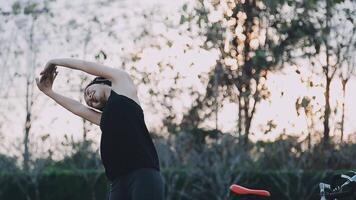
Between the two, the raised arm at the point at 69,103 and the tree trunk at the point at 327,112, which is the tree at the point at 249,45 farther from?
the raised arm at the point at 69,103

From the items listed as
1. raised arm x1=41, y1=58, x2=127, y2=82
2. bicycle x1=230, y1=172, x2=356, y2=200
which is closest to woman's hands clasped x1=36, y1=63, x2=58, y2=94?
raised arm x1=41, y1=58, x2=127, y2=82

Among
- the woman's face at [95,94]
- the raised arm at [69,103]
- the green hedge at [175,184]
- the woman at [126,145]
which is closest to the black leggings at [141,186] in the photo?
the woman at [126,145]

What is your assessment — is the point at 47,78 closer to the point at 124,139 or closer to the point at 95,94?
the point at 95,94

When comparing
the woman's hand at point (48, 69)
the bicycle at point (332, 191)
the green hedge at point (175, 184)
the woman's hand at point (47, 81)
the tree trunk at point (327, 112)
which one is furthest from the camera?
the tree trunk at point (327, 112)

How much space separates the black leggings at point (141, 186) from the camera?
3.13 m

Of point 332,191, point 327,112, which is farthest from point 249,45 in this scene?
point 332,191

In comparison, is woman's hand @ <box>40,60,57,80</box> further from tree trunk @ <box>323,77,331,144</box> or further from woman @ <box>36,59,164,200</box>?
tree trunk @ <box>323,77,331,144</box>

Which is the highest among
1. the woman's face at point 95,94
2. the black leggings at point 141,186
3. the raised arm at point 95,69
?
the raised arm at point 95,69

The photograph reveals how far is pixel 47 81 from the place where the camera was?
371 centimetres

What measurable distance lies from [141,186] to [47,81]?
2.79 ft

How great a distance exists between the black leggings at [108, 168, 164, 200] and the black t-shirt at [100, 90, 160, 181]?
0.02 metres

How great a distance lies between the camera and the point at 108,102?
323cm

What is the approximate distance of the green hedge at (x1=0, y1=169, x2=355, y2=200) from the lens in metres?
12.4

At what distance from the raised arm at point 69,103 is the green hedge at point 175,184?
8524 millimetres
